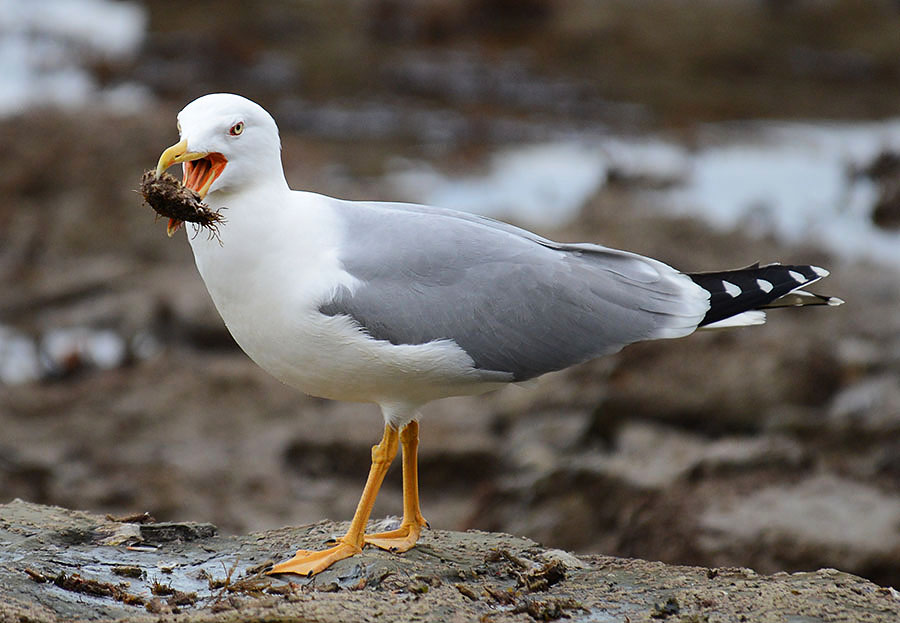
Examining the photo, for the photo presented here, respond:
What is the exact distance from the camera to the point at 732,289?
5.43 m

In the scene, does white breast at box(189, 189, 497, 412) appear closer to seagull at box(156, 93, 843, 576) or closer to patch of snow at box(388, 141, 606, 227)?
seagull at box(156, 93, 843, 576)

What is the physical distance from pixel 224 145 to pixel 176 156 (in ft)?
0.74

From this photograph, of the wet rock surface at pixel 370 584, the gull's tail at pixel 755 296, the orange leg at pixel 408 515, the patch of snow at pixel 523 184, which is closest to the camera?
the wet rock surface at pixel 370 584

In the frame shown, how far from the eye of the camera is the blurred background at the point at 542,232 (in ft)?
24.5

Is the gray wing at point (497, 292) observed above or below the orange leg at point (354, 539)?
above

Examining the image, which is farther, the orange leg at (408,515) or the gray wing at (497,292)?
the orange leg at (408,515)

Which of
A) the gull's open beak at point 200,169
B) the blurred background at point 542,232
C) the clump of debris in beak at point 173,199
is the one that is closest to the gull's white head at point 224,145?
the gull's open beak at point 200,169

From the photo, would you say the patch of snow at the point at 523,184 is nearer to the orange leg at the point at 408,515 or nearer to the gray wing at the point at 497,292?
the gray wing at the point at 497,292

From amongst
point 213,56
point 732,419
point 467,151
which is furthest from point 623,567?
point 213,56

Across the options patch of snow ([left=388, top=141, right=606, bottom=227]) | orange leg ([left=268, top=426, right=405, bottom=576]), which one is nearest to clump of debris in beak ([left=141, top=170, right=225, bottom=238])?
orange leg ([left=268, top=426, right=405, bottom=576])

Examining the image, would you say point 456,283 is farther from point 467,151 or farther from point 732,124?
point 732,124

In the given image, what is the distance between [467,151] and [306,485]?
31.5 ft

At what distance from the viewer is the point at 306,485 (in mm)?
9078

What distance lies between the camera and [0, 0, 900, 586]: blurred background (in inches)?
294
